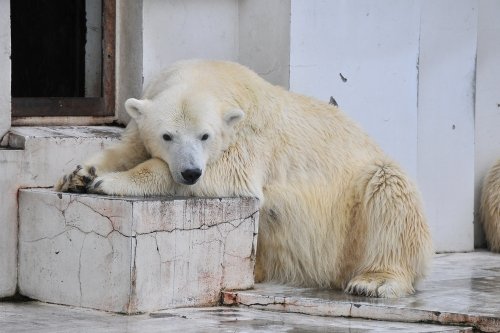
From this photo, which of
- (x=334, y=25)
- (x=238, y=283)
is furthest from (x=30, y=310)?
(x=334, y=25)

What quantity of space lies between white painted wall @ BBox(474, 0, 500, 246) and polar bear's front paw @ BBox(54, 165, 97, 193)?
3.34 meters

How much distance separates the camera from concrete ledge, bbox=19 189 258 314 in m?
5.30

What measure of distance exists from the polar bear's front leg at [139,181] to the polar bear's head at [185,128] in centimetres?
7

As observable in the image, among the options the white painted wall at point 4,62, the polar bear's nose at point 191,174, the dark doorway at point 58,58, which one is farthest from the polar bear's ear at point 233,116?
the dark doorway at point 58,58

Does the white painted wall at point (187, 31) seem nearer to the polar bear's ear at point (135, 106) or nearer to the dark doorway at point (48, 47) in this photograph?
the dark doorway at point (48, 47)

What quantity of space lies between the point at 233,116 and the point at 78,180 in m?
0.84

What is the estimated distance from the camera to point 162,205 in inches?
212

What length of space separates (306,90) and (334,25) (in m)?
0.46

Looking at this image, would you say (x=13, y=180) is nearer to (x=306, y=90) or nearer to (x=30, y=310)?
(x=30, y=310)

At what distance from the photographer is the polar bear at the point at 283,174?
5.66 meters

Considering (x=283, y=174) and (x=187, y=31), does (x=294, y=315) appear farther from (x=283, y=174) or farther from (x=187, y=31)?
(x=187, y=31)

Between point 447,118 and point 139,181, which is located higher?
point 447,118

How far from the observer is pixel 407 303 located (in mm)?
5492

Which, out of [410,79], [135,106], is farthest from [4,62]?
[410,79]
